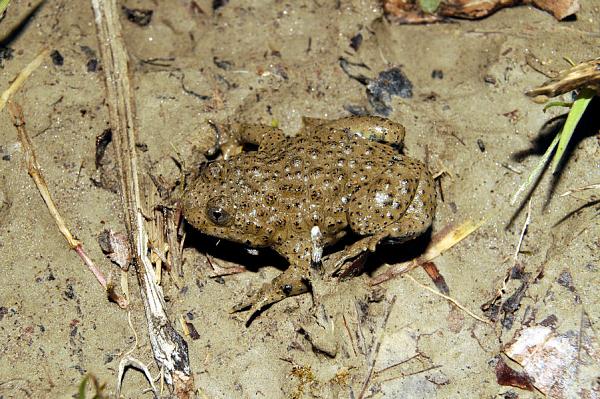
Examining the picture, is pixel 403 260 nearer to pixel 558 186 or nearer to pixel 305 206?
pixel 305 206

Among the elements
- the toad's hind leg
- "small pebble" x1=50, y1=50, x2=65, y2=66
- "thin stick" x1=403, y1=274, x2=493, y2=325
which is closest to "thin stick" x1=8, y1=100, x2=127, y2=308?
"small pebble" x1=50, y1=50, x2=65, y2=66

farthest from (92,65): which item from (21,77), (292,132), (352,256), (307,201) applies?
(352,256)

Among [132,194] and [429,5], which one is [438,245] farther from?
[132,194]

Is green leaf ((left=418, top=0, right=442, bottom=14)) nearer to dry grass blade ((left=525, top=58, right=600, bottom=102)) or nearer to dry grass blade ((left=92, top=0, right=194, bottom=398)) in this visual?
dry grass blade ((left=525, top=58, right=600, bottom=102))

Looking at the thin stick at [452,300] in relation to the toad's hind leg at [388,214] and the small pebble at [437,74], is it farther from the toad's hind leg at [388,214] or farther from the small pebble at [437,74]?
the small pebble at [437,74]

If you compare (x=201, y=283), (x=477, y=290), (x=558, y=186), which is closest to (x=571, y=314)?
(x=477, y=290)

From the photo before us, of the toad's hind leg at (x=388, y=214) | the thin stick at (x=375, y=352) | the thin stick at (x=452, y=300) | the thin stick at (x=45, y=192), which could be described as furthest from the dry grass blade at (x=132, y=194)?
the thin stick at (x=452, y=300)
